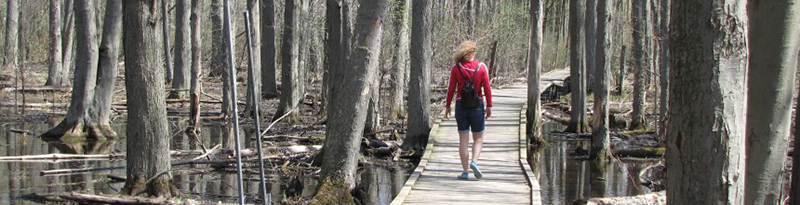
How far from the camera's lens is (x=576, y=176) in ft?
42.2

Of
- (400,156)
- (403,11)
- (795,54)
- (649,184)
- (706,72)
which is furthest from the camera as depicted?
(403,11)

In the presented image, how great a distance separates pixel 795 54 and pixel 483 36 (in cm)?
1905

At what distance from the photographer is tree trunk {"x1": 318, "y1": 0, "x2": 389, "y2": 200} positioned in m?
9.13

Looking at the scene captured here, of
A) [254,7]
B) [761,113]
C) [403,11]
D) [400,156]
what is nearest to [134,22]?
[400,156]

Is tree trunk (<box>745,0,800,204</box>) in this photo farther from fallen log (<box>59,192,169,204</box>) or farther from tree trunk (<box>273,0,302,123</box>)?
tree trunk (<box>273,0,302,123</box>)

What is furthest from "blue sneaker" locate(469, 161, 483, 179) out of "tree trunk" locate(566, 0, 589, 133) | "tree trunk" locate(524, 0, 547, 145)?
"tree trunk" locate(566, 0, 589, 133)

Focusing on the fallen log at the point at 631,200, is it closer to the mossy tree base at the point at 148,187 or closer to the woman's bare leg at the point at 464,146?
the woman's bare leg at the point at 464,146

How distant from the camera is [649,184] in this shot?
1153 cm

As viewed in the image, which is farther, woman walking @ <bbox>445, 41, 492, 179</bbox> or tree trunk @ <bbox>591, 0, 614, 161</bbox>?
tree trunk @ <bbox>591, 0, 614, 161</bbox>

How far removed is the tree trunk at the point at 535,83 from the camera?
16.0 m

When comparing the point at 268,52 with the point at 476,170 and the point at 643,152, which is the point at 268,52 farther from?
the point at 476,170

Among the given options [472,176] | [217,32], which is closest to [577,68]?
[472,176]

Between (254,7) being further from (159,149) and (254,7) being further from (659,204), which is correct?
(659,204)

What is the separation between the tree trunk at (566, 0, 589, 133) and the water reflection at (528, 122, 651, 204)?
3.82ft
